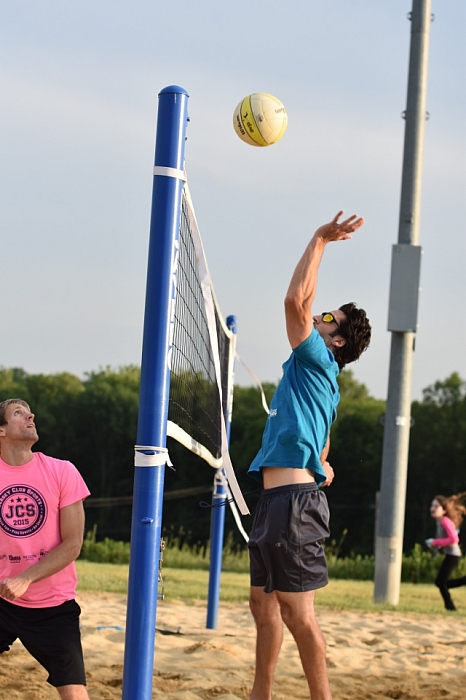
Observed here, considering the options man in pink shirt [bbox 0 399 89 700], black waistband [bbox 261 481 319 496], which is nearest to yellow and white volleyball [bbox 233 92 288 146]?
black waistband [bbox 261 481 319 496]

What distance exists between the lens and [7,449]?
3.28 meters

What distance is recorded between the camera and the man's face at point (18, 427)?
3230 millimetres

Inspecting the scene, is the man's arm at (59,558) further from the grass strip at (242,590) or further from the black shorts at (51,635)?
the grass strip at (242,590)

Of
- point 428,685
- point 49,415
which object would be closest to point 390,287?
point 428,685

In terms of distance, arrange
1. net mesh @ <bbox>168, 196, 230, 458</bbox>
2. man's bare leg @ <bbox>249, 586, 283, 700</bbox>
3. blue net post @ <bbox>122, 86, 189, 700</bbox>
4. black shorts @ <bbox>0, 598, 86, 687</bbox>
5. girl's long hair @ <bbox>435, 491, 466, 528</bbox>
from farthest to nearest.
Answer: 1. girl's long hair @ <bbox>435, 491, 466, 528</bbox>
2. net mesh @ <bbox>168, 196, 230, 458</bbox>
3. man's bare leg @ <bbox>249, 586, 283, 700</bbox>
4. black shorts @ <bbox>0, 598, 86, 687</bbox>
5. blue net post @ <bbox>122, 86, 189, 700</bbox>

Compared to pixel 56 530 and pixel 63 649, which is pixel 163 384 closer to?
pixel 56 530

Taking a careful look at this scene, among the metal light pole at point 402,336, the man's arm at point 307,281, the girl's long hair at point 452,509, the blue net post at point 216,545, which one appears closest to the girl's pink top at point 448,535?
the girl's long hair at point 452,509

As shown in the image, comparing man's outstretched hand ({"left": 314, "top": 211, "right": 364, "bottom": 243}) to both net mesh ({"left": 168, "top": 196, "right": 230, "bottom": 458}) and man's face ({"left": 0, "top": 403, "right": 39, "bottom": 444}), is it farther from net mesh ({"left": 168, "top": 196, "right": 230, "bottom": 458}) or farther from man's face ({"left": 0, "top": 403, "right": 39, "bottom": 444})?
man's face ({"left": 0, "top": 403, "right": 39, "bottom": 444})

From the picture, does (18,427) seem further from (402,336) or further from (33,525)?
(402,336)

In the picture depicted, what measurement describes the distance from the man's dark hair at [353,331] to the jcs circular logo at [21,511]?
136cm

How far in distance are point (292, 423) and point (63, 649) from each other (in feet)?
3.80

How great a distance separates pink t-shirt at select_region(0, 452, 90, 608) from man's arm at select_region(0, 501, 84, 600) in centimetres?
3

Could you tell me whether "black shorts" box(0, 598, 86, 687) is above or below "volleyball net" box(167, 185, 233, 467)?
below

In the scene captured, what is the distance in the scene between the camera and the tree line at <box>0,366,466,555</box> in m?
17.9
